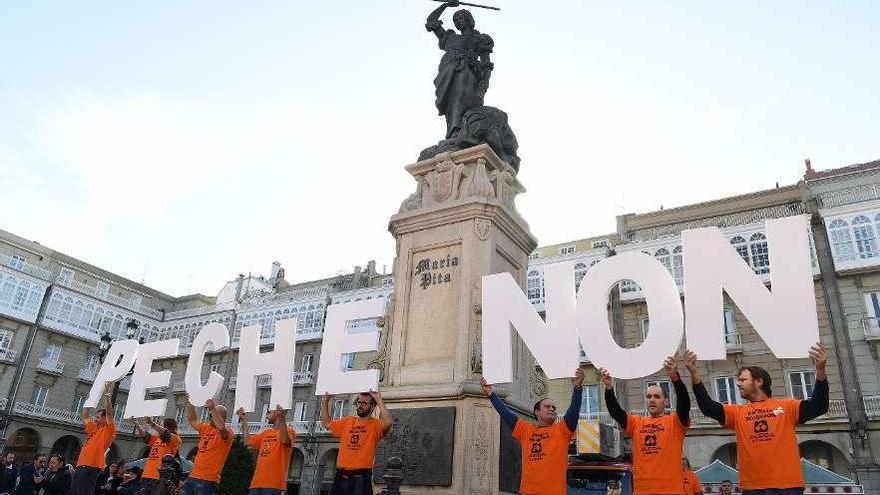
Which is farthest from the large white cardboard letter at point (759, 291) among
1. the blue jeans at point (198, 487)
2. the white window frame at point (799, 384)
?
the white window frame at point (799, 384)

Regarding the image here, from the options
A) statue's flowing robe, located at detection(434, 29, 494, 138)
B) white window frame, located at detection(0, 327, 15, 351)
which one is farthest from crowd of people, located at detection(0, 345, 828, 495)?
white window frame, located at detection(0, 327, 15, 351)

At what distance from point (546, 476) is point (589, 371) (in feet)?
89.1

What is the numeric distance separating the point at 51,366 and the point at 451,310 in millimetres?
45623

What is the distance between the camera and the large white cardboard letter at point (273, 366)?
6.56 metres

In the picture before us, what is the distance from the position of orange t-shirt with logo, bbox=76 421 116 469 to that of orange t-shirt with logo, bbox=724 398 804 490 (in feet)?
24.4

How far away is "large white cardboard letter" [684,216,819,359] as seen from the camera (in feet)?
14.8

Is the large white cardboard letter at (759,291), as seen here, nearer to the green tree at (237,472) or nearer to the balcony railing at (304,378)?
the green tree at (237,472)

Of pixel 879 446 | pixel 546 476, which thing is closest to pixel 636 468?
pixel 546 476

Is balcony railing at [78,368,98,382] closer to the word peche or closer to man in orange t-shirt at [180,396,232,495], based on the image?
the word peche

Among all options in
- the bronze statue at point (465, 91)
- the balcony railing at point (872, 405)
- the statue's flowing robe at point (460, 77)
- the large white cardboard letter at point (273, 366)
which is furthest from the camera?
the balcony railing at point (872, 405)

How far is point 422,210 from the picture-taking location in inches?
300

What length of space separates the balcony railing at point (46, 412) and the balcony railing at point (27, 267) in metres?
9.11

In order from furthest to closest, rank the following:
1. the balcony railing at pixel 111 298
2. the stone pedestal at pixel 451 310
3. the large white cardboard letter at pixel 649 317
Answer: the balcony railing at pixel 111 298, the stone pedestal at pixel 451 310, the large white cardboard letter at pixel 649 317

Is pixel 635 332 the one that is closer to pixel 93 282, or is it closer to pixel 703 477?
pixel 703 477
